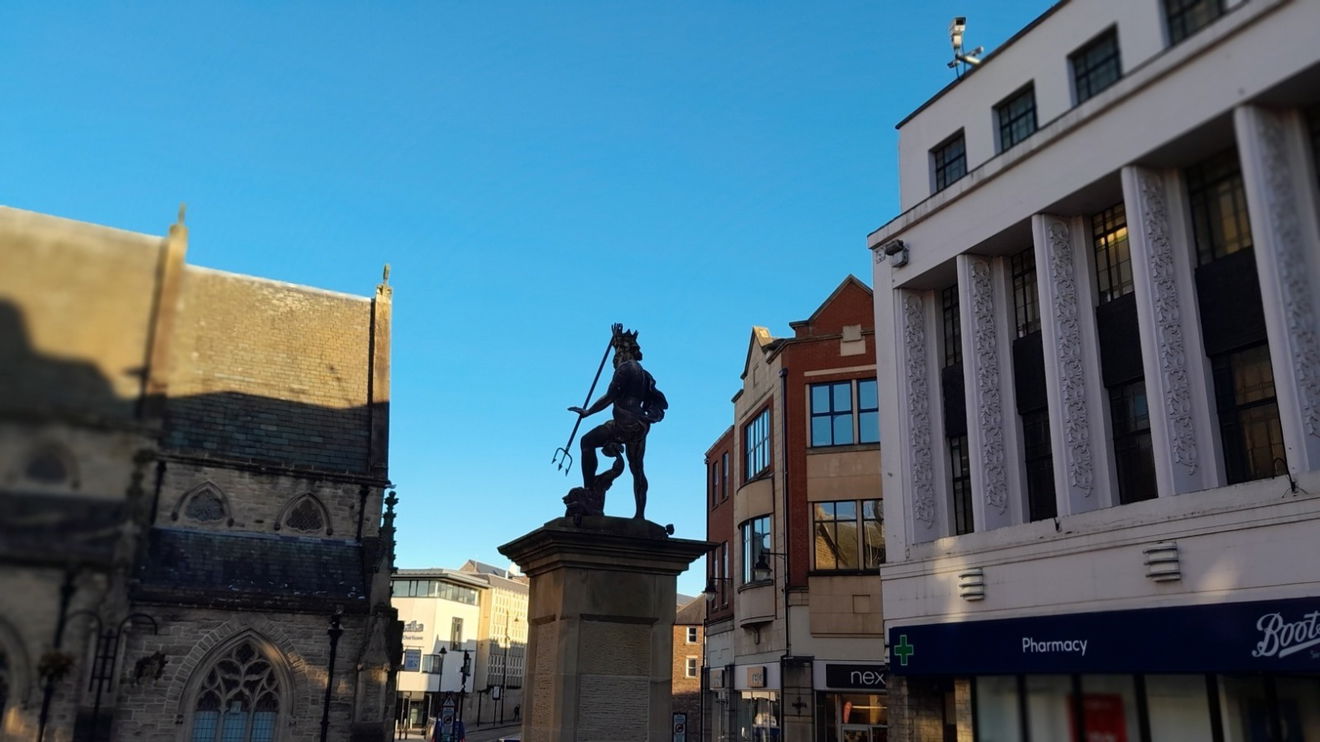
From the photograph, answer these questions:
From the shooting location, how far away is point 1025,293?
1953cm

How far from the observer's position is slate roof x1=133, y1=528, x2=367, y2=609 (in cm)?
2788

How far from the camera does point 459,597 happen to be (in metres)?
87.9

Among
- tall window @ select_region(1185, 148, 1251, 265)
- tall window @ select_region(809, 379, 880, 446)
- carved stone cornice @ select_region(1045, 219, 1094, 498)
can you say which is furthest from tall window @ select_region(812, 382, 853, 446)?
tall window @ select_region(1185, 148, 1251, 265)

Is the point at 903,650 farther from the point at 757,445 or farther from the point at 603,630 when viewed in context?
the point at 757,445

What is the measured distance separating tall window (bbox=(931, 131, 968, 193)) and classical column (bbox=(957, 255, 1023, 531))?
2345 millimetres

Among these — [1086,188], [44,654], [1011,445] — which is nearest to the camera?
[44,654]

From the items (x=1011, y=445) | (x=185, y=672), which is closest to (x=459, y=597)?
(x=185, y=672)

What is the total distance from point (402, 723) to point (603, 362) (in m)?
65.5

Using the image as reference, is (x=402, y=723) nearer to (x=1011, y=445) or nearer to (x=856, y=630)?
(x=856, y=630)

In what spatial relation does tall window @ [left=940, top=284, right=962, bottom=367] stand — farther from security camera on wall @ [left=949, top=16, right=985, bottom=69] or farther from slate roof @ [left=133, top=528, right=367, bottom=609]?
slate roof @ [left=133, top=528, right=367, bottom=609]

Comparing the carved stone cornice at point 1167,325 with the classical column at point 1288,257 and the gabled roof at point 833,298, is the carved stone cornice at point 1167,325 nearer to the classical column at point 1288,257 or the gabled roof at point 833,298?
the classical column at point 1288,257

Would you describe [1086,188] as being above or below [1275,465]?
above

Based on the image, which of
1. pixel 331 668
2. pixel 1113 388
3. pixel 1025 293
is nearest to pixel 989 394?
pixel 1025 293

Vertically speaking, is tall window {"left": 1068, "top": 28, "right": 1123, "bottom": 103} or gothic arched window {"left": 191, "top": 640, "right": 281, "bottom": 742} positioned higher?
tall window {"left": 1068, "top": 28, "right": 1123, "bottom": 103}
